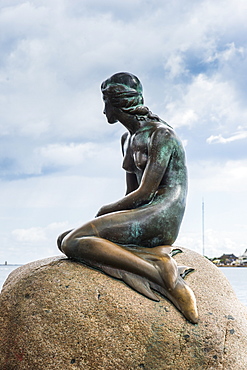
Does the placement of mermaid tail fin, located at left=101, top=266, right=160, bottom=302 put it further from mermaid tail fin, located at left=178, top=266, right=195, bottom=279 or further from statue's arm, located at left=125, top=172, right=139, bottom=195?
statue's arm, located at left=125, top=172, right=139, bottom=195

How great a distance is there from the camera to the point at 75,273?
4602 mm

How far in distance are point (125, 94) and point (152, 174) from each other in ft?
3.20

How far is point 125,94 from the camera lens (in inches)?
209

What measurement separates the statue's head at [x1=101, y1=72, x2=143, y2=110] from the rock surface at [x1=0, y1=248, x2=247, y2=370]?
188cm

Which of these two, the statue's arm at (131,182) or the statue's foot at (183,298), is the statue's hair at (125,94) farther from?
the statue's foot at (183,298)

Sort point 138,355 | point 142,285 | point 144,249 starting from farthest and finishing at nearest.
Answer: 1. point 144,249
2. point 142,285
3. point 138,355

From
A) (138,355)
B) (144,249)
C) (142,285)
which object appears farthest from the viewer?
(144,249)

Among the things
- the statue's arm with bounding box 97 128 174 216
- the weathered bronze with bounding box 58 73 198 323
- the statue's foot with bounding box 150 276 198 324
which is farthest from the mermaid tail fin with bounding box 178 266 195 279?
the statue's arm with bounding box 97 128 174 216

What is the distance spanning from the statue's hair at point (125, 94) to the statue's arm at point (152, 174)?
0.43 metres

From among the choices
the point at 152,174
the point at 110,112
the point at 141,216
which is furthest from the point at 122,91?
the point at 141,216

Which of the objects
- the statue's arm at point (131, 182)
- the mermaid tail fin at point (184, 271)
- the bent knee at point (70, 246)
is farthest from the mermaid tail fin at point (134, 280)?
the statue's arm at point (131, 182)

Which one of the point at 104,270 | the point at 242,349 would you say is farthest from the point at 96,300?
the point at 242,349

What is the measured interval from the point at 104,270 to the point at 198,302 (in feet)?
3.09

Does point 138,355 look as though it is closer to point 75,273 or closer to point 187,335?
point 187,335
